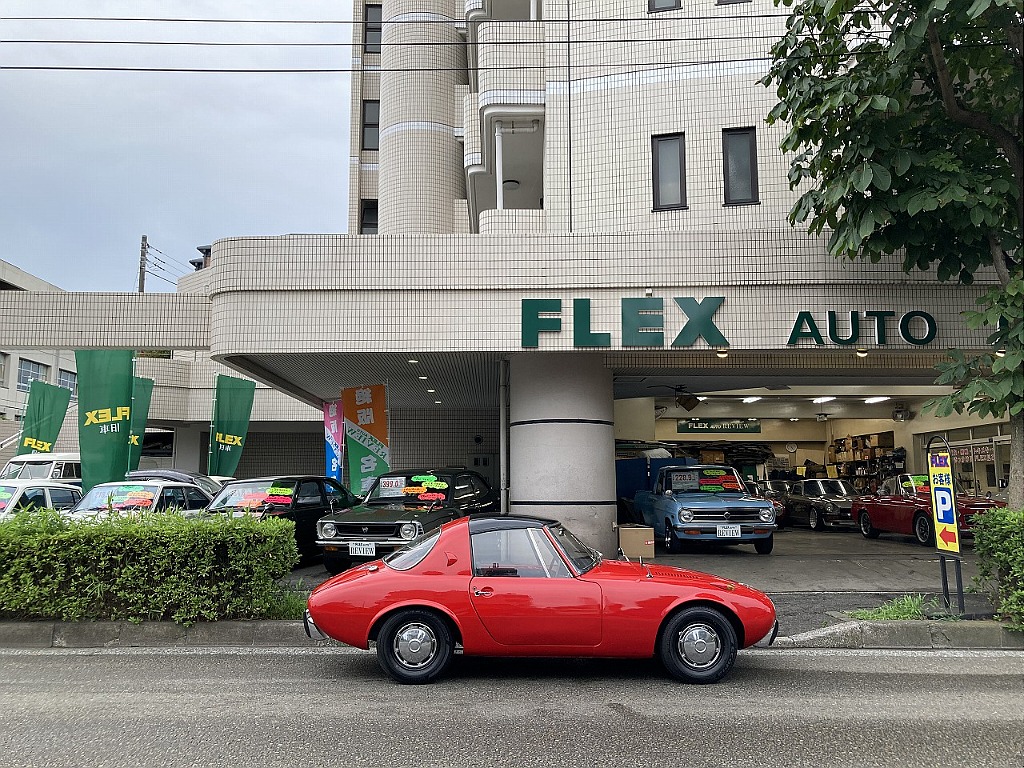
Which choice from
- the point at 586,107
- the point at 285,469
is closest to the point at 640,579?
the point at 586,107

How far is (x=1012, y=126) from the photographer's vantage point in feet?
30.7

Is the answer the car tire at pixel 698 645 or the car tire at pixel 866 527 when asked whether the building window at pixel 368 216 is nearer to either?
the car tire at pixel 866 527

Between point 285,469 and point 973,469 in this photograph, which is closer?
point 973,469

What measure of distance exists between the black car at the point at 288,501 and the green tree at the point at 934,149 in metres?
9.31

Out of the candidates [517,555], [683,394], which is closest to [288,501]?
[517,555]

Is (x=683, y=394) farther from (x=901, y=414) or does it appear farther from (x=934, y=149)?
(x=934, y=149)

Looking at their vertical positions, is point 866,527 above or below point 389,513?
below

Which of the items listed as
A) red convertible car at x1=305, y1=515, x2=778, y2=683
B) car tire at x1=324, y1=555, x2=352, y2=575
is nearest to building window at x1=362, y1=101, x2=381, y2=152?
car tire at x1=324, y1=555, x2=352, y2=575

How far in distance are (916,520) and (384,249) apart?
12819mm

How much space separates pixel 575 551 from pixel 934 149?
21.5 ft

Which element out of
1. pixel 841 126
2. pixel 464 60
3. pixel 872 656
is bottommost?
pixel 872 656

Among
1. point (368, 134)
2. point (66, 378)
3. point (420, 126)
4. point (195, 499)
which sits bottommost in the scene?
point (195, 499)

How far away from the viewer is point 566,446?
12.5 meters

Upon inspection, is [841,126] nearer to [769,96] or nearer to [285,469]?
[769,96]
